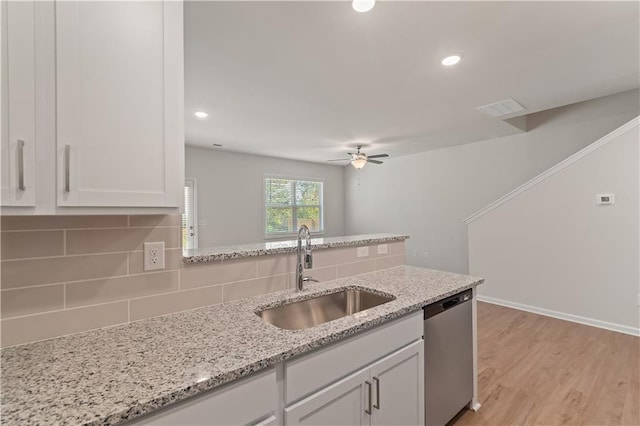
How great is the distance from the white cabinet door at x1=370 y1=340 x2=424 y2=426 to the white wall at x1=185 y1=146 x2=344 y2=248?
5.05 m

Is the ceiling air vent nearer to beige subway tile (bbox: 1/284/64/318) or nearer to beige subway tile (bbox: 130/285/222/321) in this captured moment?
beige subway tile (bbox: 130/285/222/321)

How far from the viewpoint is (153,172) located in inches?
42.7

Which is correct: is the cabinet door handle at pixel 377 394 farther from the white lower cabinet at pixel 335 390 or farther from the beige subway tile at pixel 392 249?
the beige subway tile at pixel 392 249

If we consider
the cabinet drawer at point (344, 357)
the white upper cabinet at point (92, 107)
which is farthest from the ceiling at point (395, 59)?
the cabinet drawer at point (344, 357)

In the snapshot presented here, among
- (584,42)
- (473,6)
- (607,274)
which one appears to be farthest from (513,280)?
(473,6)

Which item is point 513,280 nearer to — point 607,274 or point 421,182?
point 607,274

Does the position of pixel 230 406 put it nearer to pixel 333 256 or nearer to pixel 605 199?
pixel 333 256

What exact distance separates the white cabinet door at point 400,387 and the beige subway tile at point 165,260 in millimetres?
994

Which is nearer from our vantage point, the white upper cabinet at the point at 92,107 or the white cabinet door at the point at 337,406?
the white upper cabinet at the point at 92,107

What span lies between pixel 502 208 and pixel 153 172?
14.5 ft

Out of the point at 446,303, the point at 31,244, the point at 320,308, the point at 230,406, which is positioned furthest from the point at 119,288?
the point at 446,303

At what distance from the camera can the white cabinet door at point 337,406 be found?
1.05 m

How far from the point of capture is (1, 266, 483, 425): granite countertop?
725 millimetres

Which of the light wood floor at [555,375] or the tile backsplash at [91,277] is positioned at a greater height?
the tile backsplash at [91,277]
